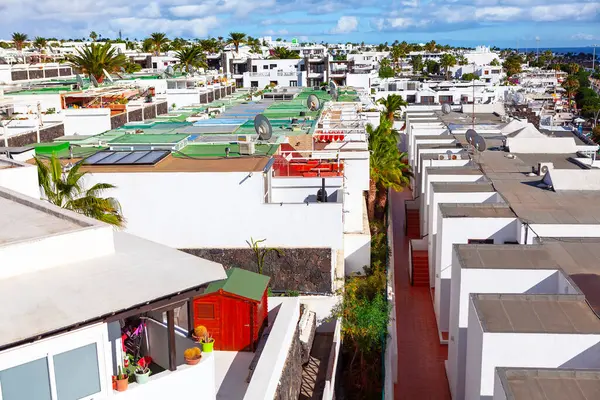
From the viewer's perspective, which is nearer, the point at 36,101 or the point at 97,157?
the point at 97,157

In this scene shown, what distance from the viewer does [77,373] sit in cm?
856

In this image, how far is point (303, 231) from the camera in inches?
813

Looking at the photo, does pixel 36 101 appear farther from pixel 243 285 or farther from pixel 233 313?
pixel 233 313

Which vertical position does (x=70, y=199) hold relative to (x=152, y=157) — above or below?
below

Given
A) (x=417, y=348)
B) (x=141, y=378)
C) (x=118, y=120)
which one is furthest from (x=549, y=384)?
(x=118, y=120)

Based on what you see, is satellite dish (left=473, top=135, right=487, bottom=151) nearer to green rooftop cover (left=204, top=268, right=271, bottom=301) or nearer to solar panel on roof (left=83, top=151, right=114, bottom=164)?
solar panel on roof (left=83, top=151, right=114, bottom=164)

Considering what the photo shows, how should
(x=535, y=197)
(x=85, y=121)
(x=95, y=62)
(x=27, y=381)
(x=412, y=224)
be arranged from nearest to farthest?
(x=27, y=381) → (x=535, y=197) → (x=85, y=121) → (x=412, y=224) → (x=95, y=62)

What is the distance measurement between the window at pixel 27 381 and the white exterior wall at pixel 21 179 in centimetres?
647

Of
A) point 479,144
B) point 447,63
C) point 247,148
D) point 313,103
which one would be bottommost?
point 479,144

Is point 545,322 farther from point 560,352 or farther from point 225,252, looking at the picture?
point 225,252

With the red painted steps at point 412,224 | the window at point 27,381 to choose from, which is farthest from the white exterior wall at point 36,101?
the window at point 27,381

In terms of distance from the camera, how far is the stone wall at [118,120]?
1326 inches

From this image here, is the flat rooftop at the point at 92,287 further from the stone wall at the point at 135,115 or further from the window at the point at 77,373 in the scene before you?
the stone wall at the point at 135,115

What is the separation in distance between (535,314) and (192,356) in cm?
782
